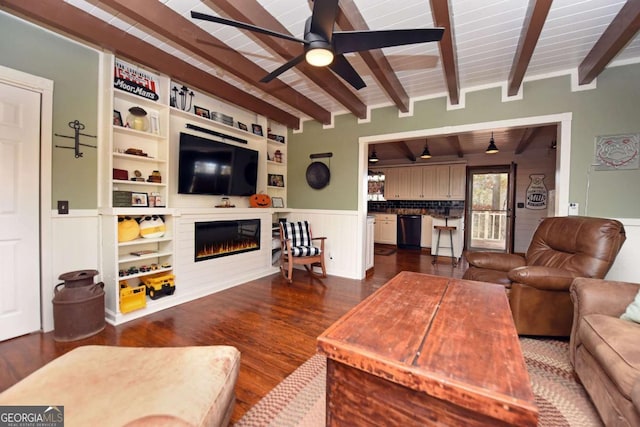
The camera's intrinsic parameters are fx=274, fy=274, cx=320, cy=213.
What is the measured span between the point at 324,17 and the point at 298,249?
2.86 meters

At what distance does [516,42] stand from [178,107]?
348 centimetres

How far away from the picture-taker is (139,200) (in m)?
2.89

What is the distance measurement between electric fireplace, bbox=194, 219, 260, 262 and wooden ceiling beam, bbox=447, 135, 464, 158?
3888 mm

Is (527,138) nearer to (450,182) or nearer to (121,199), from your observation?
(450,182)

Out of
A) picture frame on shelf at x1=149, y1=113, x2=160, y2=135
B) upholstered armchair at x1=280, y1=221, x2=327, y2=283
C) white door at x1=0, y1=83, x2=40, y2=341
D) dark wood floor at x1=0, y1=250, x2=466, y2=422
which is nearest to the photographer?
dark wood floor at x1=0, y1=250, x2=466, y2=422

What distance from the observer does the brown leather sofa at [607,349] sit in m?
1.13

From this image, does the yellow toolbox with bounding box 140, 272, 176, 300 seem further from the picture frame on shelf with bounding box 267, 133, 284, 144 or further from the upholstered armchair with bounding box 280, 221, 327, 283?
the picture frame on shelf with bounding box 267, 133, 284, 144

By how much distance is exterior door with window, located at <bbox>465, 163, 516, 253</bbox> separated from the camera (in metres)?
6.41

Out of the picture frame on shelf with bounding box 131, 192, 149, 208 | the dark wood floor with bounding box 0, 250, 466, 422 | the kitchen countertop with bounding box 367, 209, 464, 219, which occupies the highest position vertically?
the picture frame on shelf with bounding box 131, 192, 149, 208

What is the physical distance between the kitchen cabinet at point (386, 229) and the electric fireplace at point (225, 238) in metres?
3.98

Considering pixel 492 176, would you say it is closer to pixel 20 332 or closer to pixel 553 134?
pixel 553 134

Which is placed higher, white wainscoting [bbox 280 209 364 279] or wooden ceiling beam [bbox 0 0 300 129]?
wooden ceiling beam [bbox 0 0 300 129]

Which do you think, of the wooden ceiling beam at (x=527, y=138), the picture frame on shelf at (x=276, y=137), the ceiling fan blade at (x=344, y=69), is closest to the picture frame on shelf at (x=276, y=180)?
the picture frame on shelf at (x=276, y=137)

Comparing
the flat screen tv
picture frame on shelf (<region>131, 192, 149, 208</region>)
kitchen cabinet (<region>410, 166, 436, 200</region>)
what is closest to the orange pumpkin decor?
the flat screen tv
